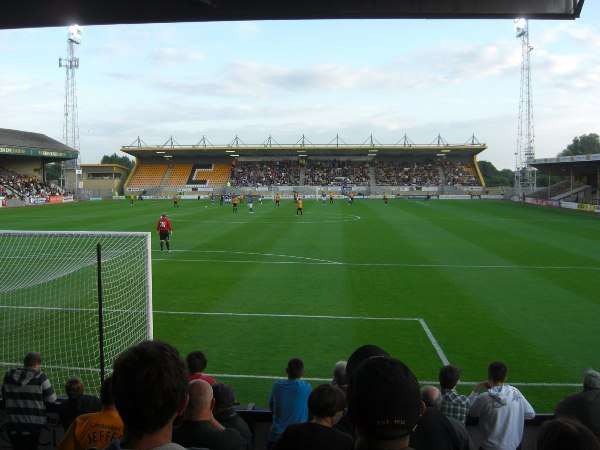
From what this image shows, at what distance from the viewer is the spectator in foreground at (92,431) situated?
3.71 metres

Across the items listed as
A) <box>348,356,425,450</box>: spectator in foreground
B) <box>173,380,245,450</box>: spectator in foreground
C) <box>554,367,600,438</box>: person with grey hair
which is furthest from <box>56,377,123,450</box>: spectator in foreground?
<box>554,367,600,438</box>: person with grey hair

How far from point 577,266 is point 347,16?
1572 centimetres

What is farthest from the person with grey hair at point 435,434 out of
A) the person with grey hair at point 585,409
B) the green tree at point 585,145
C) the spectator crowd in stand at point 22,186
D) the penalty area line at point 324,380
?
the green tree at point 585,145

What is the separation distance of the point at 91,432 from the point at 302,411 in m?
2.27

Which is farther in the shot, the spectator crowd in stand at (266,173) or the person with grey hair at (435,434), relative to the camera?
the spectator crowd in stand at (266,173)

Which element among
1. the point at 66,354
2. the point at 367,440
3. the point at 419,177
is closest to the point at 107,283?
the point at 66,354

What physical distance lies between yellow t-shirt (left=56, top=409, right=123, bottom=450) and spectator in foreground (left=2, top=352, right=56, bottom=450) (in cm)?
233

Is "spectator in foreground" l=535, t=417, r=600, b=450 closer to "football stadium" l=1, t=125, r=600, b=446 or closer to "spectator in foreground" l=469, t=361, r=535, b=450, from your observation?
"spectator in foreground" l=469, t=361, r=535, b=450

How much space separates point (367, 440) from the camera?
7.86 ft

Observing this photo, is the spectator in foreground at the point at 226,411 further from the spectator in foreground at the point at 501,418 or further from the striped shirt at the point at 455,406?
the spectator in foreground at the point at 501,418

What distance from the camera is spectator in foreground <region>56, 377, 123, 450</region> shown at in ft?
12.2

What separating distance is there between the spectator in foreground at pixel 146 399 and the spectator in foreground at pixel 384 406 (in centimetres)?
79

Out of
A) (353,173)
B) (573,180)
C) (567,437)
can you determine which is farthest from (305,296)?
(353,173)

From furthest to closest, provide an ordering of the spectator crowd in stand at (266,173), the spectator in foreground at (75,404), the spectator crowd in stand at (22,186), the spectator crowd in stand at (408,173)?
the spectator crowd in stand at (266,173) → the spectator crowd in stand at (408,173) → the spectator crowd in stand at (22,186) → the spectator in foreground at (75,404)
